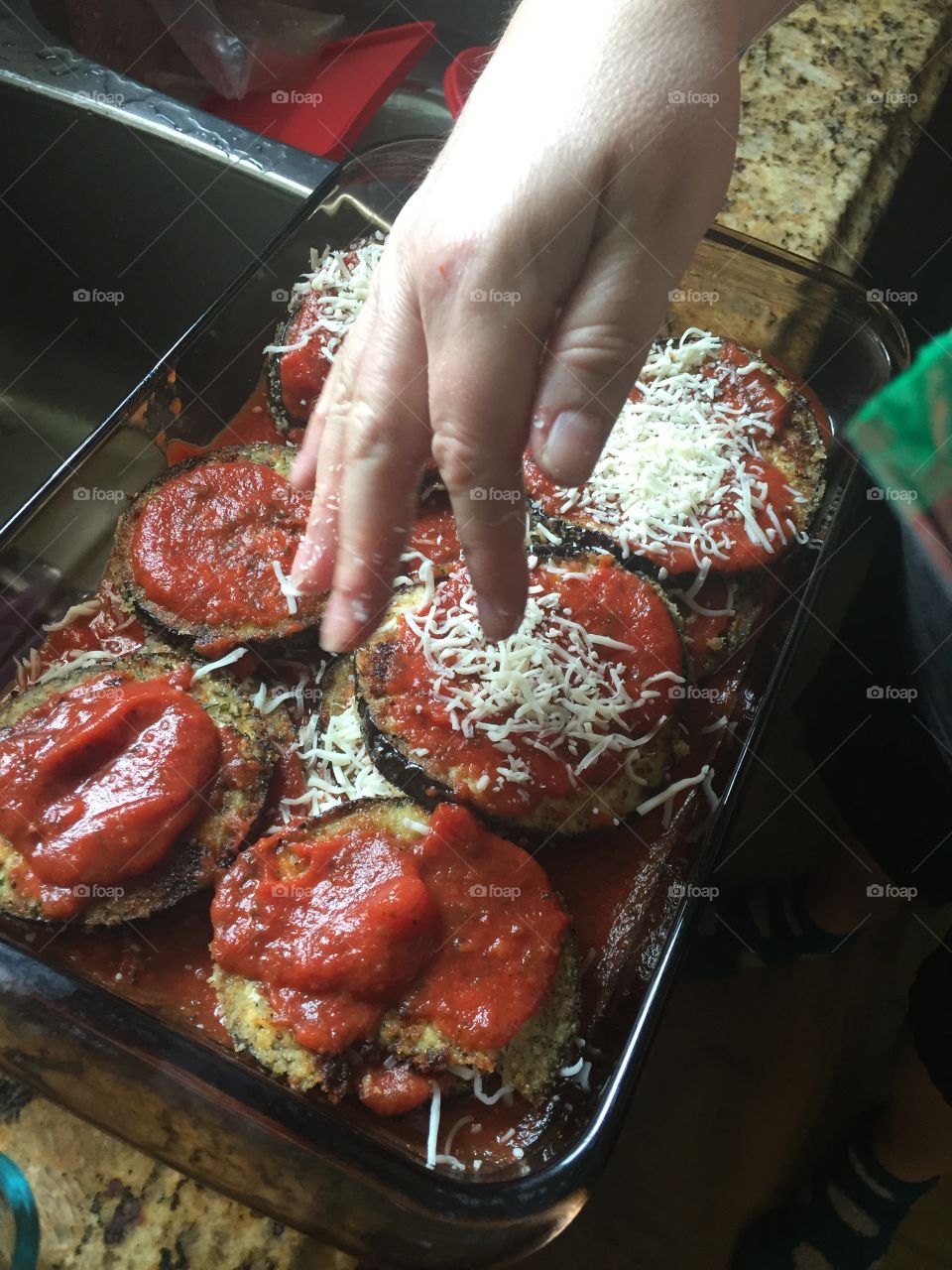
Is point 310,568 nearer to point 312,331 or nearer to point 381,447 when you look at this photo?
point 381,447

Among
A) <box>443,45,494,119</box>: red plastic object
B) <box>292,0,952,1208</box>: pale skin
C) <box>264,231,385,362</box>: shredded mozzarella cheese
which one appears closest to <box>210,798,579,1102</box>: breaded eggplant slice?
<box>292,0,952,1208</box>: pale skin

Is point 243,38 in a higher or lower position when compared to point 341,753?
higher

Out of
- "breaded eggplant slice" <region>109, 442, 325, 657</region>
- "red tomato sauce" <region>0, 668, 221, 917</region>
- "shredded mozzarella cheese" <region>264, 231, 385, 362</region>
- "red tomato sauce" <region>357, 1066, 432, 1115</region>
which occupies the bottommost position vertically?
"red tomato sauce" <region>357, 1066, 432, 1115</region>

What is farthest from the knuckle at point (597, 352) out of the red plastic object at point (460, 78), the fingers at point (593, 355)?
the red plastic object at point (460, 78)

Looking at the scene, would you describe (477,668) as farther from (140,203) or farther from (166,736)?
(140,203)

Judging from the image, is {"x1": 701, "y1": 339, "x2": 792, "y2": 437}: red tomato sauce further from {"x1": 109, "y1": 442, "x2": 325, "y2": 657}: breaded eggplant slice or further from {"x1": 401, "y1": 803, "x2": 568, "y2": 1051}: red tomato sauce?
{"x1": 401, "y1": 803, "x2": 568, "y2": 1051}: red tomato sauce

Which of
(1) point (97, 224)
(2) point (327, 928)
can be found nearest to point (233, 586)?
(2) point (327, 928)
